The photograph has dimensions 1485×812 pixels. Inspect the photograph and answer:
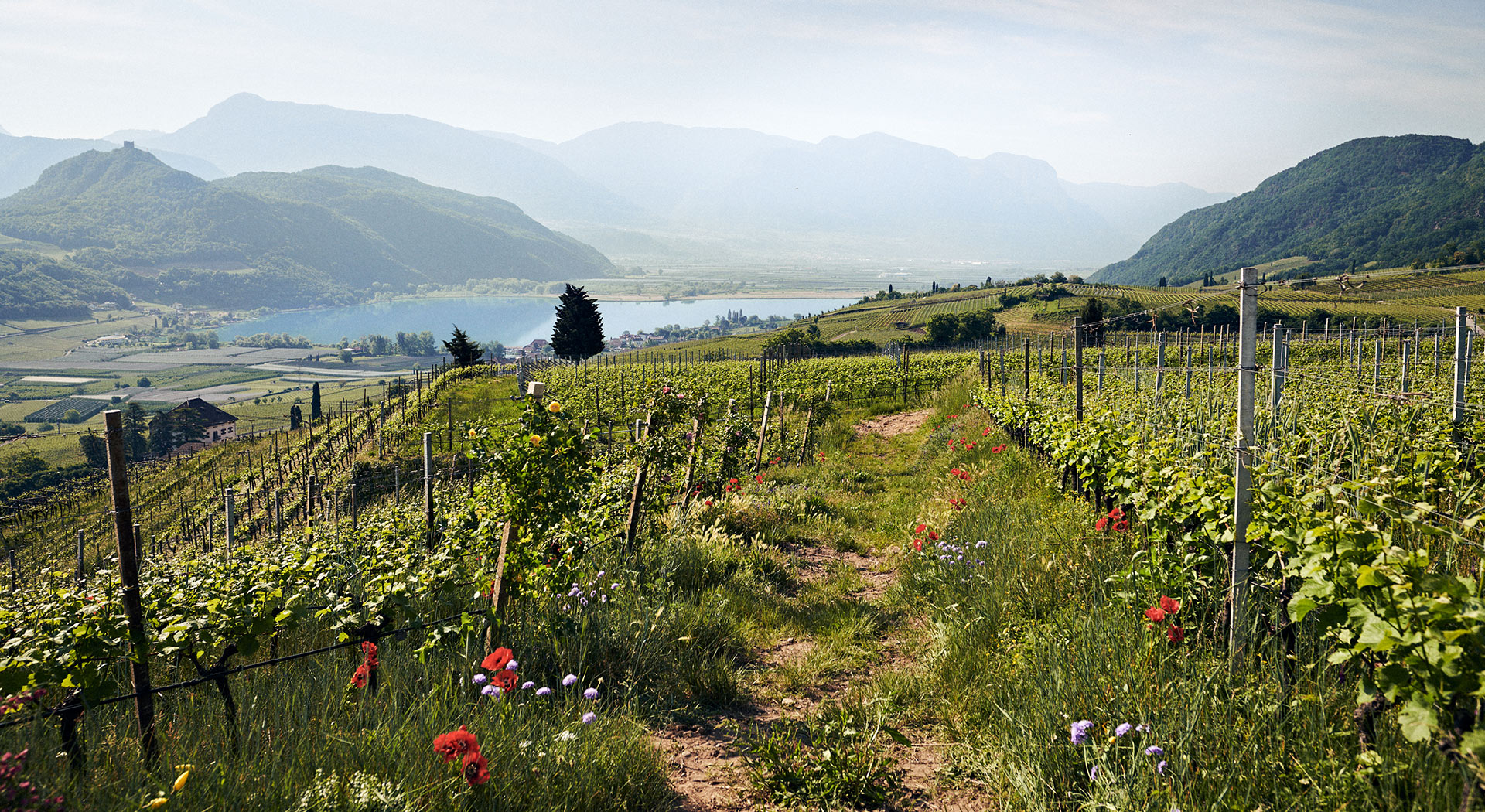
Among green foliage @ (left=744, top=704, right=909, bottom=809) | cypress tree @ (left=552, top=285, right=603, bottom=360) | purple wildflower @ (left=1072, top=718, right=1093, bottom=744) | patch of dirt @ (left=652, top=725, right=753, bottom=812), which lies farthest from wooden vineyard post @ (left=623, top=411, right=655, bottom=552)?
cypress tree @ (left=552, top=285, right=603, bottom=360)

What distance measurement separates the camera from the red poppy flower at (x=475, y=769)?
2.53 meters

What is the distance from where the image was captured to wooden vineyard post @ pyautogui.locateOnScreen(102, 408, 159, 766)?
9.14 feet

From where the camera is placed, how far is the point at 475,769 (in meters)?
2.56

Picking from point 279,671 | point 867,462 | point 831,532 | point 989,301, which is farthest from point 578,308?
point 989,301

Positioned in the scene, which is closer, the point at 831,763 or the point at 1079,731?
the point at 1079,731

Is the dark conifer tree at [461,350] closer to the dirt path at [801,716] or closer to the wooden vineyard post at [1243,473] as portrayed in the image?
the dirt path at [801,716]

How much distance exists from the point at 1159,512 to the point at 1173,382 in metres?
8.60

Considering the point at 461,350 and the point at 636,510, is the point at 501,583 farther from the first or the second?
the point at 461,350

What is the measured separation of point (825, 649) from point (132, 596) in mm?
3884

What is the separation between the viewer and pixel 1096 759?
9.60 ft

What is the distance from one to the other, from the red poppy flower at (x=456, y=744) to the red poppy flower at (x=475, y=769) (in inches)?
0.9

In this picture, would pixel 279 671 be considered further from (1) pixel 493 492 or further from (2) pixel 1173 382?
(2) pixel 1173 382

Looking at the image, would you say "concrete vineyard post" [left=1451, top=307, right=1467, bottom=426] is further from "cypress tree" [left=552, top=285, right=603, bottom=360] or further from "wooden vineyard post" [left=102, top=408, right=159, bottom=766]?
"cypress tree" [left=552, top=285, right=603, bottom=360]

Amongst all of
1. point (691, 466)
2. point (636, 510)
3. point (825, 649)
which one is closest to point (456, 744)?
point (825, 649)
